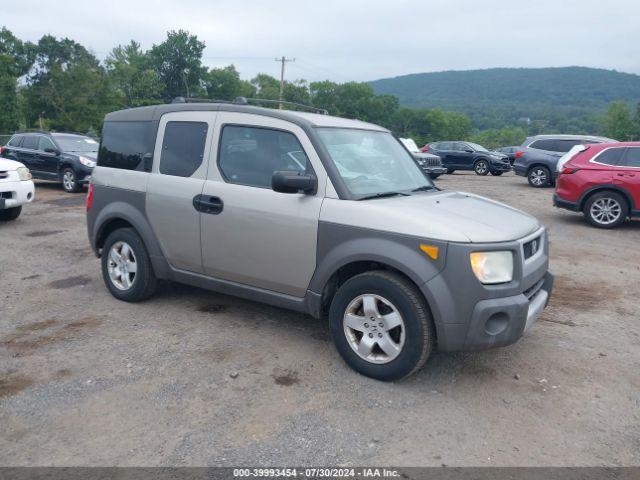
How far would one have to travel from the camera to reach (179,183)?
4.85 metres

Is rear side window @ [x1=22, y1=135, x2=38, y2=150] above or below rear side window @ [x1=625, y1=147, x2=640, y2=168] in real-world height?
below

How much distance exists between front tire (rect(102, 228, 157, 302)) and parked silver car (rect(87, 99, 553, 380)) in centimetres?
2

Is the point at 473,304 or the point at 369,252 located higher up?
the point at 369,252

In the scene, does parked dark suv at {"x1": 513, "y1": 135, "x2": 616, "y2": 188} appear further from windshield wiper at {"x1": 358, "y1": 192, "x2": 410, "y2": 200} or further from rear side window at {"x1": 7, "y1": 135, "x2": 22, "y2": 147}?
rear side window at {"x1": 7, "y1": 135, "x2": 22, "y2": 147}

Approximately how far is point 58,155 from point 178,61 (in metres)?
70.4

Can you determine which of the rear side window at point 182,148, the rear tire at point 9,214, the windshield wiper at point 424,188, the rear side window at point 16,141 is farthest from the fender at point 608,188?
the rear side window at point 16,141

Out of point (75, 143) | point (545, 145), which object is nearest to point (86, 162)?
point (75, 143)

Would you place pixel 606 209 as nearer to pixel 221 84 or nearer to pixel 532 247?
pixel 532 247

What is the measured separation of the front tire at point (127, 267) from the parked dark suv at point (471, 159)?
20174 millimetres

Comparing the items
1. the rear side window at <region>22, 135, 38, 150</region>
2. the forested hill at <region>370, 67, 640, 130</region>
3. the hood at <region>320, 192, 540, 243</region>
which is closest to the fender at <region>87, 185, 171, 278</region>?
the hood at <region>320, 192, 540, 243</region>

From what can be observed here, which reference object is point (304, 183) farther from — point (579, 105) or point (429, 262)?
point (579, 105)

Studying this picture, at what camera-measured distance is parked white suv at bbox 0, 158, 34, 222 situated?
925 cm

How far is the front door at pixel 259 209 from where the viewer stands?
13.6 feet

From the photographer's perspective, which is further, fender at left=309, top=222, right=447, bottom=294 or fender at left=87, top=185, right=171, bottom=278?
fender at left=87, top=185, right=171, bottom=278
